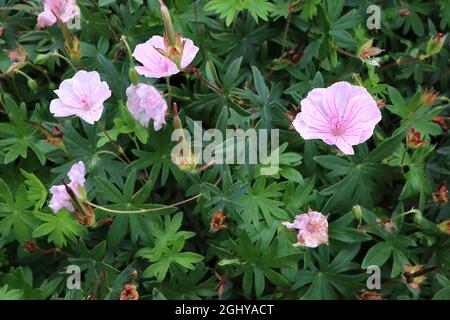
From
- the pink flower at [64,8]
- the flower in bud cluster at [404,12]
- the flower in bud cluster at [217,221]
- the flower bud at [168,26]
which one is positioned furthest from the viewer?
the flower in bud cluster at [404,12]

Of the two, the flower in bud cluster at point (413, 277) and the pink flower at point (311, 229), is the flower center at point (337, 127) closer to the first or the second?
the pink flower at point (311, 229)

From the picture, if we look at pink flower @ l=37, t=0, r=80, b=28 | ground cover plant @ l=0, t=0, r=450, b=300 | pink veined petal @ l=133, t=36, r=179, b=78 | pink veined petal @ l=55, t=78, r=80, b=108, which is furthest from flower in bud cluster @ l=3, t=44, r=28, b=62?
pink veined petal @ l=133, t=36, r=179, b=78

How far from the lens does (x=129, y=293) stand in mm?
1109

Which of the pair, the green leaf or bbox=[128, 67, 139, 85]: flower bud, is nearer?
bbox=[128, 67, 139, 85]: flower bud

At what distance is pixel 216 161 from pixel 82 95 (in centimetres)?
31

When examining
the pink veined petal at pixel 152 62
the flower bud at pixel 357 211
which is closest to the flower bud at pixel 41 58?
the pink veined petal at pixel 152 62

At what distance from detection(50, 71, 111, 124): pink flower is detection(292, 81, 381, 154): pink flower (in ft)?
1.32

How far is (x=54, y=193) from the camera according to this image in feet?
3.66

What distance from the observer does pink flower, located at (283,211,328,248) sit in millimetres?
1107

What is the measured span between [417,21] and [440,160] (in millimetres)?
389

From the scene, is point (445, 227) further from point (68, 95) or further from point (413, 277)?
point (68, 95)

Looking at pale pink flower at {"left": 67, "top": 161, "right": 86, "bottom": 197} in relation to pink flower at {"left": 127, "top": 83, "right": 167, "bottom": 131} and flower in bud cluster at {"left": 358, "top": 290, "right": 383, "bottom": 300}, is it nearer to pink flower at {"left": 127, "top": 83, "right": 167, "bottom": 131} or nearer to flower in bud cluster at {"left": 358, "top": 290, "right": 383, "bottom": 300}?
pink flower at {"left": 127, "top": 83, "right": 167, "bottom": 131}

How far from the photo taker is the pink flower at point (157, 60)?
1.12 metres
